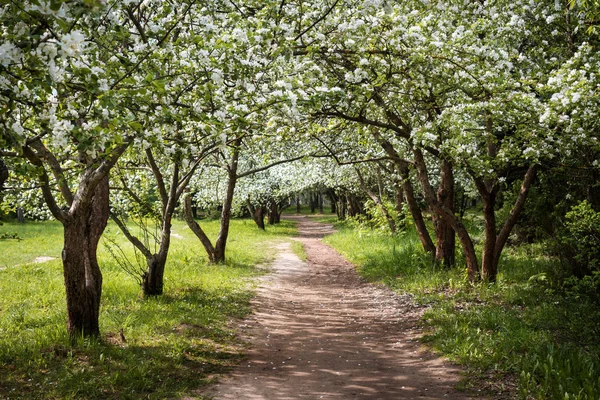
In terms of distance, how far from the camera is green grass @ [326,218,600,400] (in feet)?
19.4

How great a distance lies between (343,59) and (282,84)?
239 centimetres

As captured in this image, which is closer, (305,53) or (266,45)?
(266,45)

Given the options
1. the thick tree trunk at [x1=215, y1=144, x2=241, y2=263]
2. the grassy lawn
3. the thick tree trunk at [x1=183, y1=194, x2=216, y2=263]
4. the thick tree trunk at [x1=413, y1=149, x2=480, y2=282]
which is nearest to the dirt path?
the grassy lawn

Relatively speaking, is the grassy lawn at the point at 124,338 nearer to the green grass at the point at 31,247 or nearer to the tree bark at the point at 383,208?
the green grass at the point at 31,247

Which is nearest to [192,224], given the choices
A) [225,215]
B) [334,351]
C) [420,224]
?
[225,215]

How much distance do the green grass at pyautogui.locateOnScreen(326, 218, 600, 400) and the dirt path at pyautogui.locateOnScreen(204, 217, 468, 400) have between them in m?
0.42

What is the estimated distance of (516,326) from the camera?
8.01 m

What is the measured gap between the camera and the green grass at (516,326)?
5914 millimetres

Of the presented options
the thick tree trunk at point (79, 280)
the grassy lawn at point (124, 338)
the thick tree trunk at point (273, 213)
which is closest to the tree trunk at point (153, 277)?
the grassy lawn at point (124, 338)

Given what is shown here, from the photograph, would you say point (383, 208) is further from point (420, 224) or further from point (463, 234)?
point (463, 234)

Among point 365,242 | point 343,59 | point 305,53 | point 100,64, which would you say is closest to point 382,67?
point 343,59

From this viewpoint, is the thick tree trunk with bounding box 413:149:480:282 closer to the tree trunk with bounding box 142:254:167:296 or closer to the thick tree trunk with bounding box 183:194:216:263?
the tree trunk with bounding box 142:254:167:296

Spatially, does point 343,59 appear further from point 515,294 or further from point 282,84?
point 515,294

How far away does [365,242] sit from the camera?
21891 mm
